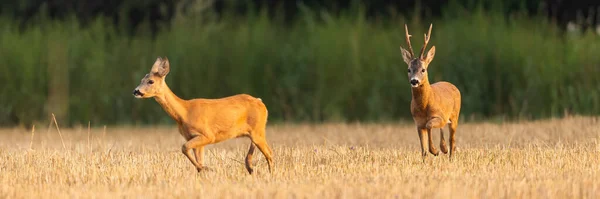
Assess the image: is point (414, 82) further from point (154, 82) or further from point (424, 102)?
point (154, 82)

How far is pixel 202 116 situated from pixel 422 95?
7.64 feet

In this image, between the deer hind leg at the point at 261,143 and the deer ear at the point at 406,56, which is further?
the deer ear at the point at 406,56

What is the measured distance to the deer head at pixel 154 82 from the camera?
9.41m

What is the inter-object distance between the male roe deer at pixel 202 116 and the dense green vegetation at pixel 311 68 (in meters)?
9.23

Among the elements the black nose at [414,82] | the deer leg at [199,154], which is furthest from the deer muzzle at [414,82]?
the deer leg at [199,154]

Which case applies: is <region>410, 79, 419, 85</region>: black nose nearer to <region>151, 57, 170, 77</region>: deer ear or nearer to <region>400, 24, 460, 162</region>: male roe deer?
<region>400, 24, 460, 162</region>: male roe deer

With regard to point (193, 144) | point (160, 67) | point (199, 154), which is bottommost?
point (199, 154)

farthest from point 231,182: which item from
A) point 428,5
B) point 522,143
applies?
point 428,5

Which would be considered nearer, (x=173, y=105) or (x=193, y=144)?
(x=193, y=144)

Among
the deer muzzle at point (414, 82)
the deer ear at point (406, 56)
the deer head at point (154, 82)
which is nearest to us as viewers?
the deer head at point (154, 82)

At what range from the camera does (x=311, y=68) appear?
19.5 m

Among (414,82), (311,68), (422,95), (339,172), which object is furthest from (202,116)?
(311,68)

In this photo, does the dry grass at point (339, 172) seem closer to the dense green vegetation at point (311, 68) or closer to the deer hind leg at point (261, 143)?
the deer hind leg at point (261, 143)

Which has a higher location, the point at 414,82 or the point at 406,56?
the point at 406,56
